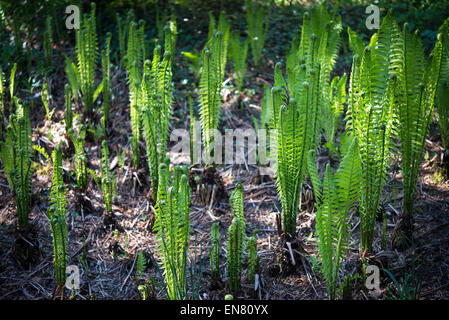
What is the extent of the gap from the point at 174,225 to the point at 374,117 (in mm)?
1164

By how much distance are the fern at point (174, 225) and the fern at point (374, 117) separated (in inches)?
37.0

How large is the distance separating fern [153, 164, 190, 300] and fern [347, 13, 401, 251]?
3.08 ft

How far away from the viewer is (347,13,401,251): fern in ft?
7.63

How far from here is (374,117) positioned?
2.34m

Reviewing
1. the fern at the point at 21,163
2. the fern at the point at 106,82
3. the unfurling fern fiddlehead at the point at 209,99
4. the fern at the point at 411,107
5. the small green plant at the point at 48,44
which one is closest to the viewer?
the fern at the point at 411,107

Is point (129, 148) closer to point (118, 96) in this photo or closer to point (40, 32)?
point (118, 96)

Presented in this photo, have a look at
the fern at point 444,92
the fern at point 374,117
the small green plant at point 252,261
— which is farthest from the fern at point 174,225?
the fern at point 444,92

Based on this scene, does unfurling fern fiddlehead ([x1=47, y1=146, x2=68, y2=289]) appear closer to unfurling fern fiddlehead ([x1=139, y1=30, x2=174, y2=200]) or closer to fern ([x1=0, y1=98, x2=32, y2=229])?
fern ([x1=0, y1=98, x2=32, y2=229])

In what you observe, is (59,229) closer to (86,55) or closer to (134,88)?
(134,88)

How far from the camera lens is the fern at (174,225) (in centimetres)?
212

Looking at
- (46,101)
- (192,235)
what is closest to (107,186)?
(192,235)

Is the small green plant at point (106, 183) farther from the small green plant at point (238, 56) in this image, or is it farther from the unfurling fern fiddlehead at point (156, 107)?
the small green plant at point (238, 56)

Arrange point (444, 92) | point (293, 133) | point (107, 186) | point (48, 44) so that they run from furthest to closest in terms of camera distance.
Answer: point (48, 44) → point (107, 186) → point (444, 92) → point (293, 133)

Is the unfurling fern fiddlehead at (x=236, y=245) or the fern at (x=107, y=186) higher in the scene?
the fern at (x=107, y=186)
